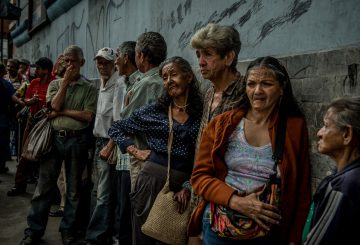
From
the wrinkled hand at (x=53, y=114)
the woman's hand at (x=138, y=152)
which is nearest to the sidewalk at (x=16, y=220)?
the wrinkled hand at (x=53, y=114)

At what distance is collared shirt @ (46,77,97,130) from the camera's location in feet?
13.2

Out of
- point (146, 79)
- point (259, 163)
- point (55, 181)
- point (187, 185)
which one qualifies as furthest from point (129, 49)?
point (259, 163)

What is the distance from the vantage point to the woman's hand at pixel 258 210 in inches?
73.3

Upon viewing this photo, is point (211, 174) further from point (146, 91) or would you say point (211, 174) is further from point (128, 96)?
point (128, 96)

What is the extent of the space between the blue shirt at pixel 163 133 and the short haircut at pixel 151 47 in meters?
0.46

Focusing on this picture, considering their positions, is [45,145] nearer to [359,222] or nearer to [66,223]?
[66,223]

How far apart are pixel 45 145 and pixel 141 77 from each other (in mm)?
1470

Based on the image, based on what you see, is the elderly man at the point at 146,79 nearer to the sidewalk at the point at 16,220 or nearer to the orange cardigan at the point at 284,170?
the orange cardigan at the point at 284,170

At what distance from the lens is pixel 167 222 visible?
2.49 metres

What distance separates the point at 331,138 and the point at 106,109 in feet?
8.36

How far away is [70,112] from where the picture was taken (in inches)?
157

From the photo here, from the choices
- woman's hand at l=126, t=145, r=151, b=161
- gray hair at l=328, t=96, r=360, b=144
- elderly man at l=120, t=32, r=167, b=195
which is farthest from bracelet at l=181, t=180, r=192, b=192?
gray hair at l=328, t=96, r=360, b=144

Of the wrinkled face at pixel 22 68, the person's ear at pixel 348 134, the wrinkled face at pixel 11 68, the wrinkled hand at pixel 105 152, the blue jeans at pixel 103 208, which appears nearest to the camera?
the person's ear at pixel 348 134

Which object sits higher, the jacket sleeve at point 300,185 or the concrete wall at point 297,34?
the concrete wall at point 297,34
